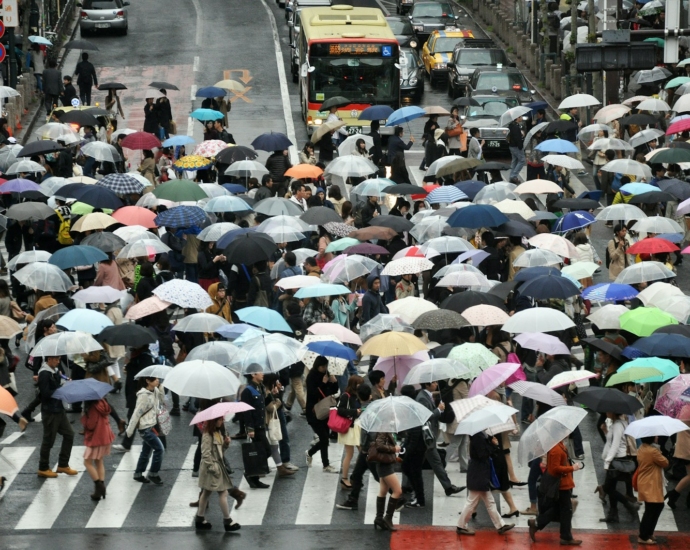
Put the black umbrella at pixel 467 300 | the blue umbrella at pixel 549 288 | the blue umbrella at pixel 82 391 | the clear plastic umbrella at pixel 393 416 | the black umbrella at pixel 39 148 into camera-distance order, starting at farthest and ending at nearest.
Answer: the black umbrella at pixel 39 148 < the blue umbrella at pixel 549 288 < the black umbrella at pixel 467 300 < the blue umbrella at pixel 82 391 < the clear plastic umbrella at pixel 393 416

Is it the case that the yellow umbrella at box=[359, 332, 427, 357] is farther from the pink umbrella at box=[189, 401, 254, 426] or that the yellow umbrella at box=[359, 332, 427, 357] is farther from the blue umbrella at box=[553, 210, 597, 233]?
the blue umbrella at box=[553, 210, 597, 233]

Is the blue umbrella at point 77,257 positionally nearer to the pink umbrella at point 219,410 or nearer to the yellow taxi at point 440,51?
the pink umbrella at point 219,410

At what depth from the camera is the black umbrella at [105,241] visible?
72.7 feet

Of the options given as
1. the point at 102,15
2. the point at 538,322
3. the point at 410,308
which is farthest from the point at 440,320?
the point at 102,15

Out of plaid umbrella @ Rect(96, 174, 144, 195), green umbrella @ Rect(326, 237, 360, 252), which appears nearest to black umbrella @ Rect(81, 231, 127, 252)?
green umbrella @ Rect(326, 237, 360, 252)

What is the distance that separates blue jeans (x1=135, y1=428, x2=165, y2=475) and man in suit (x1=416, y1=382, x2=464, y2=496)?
3.09m

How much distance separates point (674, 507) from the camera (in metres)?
16.7

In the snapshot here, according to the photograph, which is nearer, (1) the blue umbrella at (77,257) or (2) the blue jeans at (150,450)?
(2) the blue jeans at (150,450)

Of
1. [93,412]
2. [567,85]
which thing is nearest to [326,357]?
[93,412]

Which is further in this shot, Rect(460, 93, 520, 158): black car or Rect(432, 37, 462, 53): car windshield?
Rect(432, 37, 462, 53): car windshield

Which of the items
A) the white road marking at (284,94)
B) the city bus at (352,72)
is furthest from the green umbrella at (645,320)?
the city bus at (352,72)

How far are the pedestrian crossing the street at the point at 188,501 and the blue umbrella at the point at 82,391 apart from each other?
4.12 feet

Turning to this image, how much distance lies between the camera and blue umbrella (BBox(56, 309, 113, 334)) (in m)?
18.4

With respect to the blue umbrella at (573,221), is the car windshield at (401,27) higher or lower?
lower
